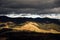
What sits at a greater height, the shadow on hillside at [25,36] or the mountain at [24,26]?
the mountain at [24,26]

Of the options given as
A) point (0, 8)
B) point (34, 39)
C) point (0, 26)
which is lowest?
point (34, 39)

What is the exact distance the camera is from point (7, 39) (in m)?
60.5

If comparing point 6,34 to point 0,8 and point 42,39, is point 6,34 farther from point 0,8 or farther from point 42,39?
point 42,39

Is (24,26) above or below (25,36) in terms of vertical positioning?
above

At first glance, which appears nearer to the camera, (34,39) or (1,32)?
(34,39)

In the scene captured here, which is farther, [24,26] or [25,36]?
[24,26]

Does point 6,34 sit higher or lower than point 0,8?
lower

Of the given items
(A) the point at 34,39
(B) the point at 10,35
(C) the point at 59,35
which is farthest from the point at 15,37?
(C) the point at 59,35

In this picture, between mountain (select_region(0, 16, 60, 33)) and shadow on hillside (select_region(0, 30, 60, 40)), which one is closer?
shadow on hillside (select_region(0, 30, 60, 40))

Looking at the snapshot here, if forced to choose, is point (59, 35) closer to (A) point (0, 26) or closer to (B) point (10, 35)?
(B) point (10, 35)

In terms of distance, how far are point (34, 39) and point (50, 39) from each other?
21.7 feet

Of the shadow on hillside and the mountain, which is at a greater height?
the mountain

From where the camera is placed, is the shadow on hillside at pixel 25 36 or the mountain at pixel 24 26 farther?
the mountain at pixel 24 26

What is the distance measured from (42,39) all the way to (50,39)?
10.6 feet
